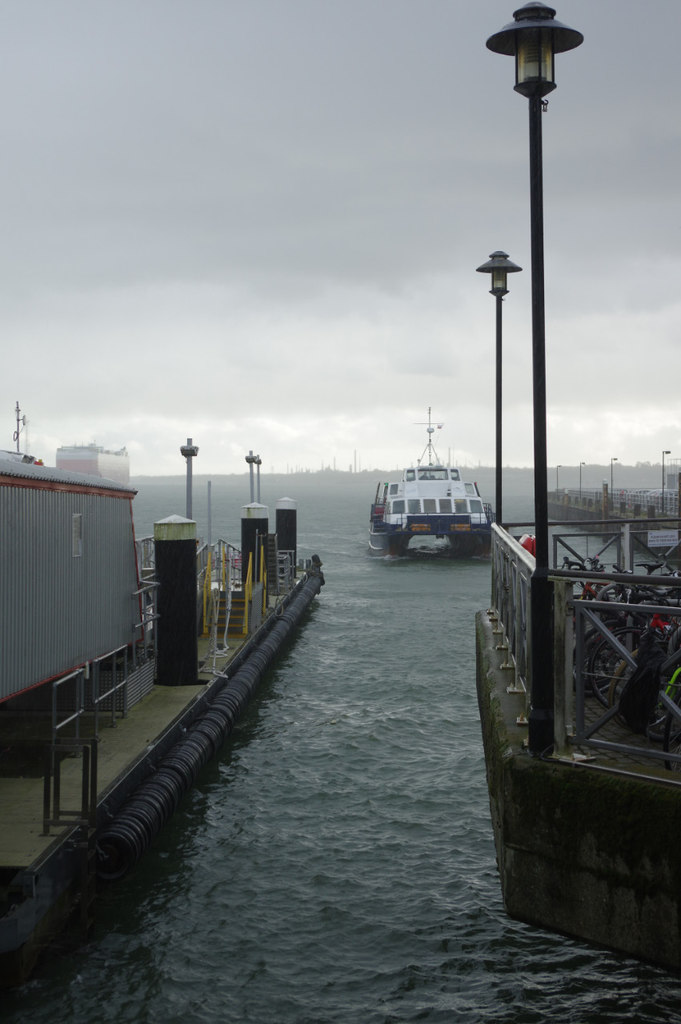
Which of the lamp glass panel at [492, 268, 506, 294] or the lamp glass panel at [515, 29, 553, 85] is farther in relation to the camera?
the lamp glass panel at [492, 268, 506, 294]

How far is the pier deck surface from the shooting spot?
27.2 ft

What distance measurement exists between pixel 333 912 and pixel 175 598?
6.86 meters

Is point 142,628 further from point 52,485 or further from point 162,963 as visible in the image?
point 162,963

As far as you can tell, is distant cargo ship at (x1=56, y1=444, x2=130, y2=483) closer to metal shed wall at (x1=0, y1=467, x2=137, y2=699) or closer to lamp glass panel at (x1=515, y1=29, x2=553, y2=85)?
metal shed wall at (x1=0, y1=467, x2=137, y2=699)

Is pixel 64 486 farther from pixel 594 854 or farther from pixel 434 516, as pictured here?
pixel 434 516

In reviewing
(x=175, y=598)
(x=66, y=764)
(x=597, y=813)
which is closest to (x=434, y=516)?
(x=175, y=598)

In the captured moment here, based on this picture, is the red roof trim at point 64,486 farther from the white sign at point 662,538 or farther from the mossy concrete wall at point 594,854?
the white sign at point 662,538

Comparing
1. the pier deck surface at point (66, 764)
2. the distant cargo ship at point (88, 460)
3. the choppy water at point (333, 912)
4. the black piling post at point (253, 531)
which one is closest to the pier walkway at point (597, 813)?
the choppy water at point (333, 912)

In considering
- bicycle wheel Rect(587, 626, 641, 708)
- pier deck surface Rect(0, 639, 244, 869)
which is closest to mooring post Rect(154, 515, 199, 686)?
pier deck surface Rect(0, 639, 244, 869)

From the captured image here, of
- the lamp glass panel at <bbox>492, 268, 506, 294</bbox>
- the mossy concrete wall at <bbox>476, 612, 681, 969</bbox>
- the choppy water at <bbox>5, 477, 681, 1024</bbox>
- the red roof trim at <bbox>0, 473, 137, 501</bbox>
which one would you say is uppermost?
the lamp glass panel at <bbox>492, 268, 506, 294</bbox>

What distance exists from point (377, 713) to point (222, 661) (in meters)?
3.07

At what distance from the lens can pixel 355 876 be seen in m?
9.99

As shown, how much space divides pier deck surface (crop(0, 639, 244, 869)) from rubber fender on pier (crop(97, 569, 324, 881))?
33 centimetres

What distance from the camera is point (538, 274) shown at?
7.21m
